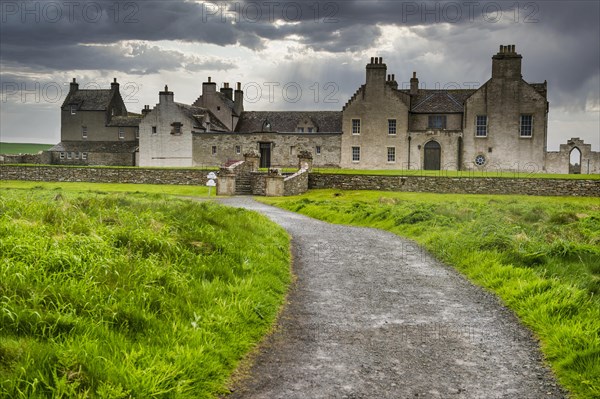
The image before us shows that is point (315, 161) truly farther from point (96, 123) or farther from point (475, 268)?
point (475, 268)

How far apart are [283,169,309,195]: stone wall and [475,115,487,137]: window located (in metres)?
27.4

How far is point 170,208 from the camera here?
53.9 feet

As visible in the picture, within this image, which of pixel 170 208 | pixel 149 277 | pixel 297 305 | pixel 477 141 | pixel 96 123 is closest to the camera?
pixel 149 277

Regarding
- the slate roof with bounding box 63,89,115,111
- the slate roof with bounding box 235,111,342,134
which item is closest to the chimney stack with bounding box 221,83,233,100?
the slate roof with bounding box 235,111,342,134

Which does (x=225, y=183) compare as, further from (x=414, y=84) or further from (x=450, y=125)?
(x=414, y=84)

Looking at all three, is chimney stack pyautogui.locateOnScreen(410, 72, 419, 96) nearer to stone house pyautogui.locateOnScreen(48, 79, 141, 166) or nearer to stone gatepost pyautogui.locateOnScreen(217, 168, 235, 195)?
stone gatepost pyautogui.locateOnScreen(217, 168, 235, 195)

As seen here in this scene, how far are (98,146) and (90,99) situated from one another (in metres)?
10.2

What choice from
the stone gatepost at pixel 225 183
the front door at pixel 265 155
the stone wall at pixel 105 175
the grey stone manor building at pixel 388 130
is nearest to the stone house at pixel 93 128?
the grey stone manor building at pixel 388 130

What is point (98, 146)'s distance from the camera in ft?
278

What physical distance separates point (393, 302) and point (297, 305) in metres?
1.71

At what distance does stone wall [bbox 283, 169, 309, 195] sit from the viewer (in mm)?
39500

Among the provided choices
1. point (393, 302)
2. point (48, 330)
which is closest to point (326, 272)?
point (393, 302)

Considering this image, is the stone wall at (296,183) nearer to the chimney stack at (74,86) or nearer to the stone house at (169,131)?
the stone house at (169,131)

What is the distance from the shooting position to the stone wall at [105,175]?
47750mm
